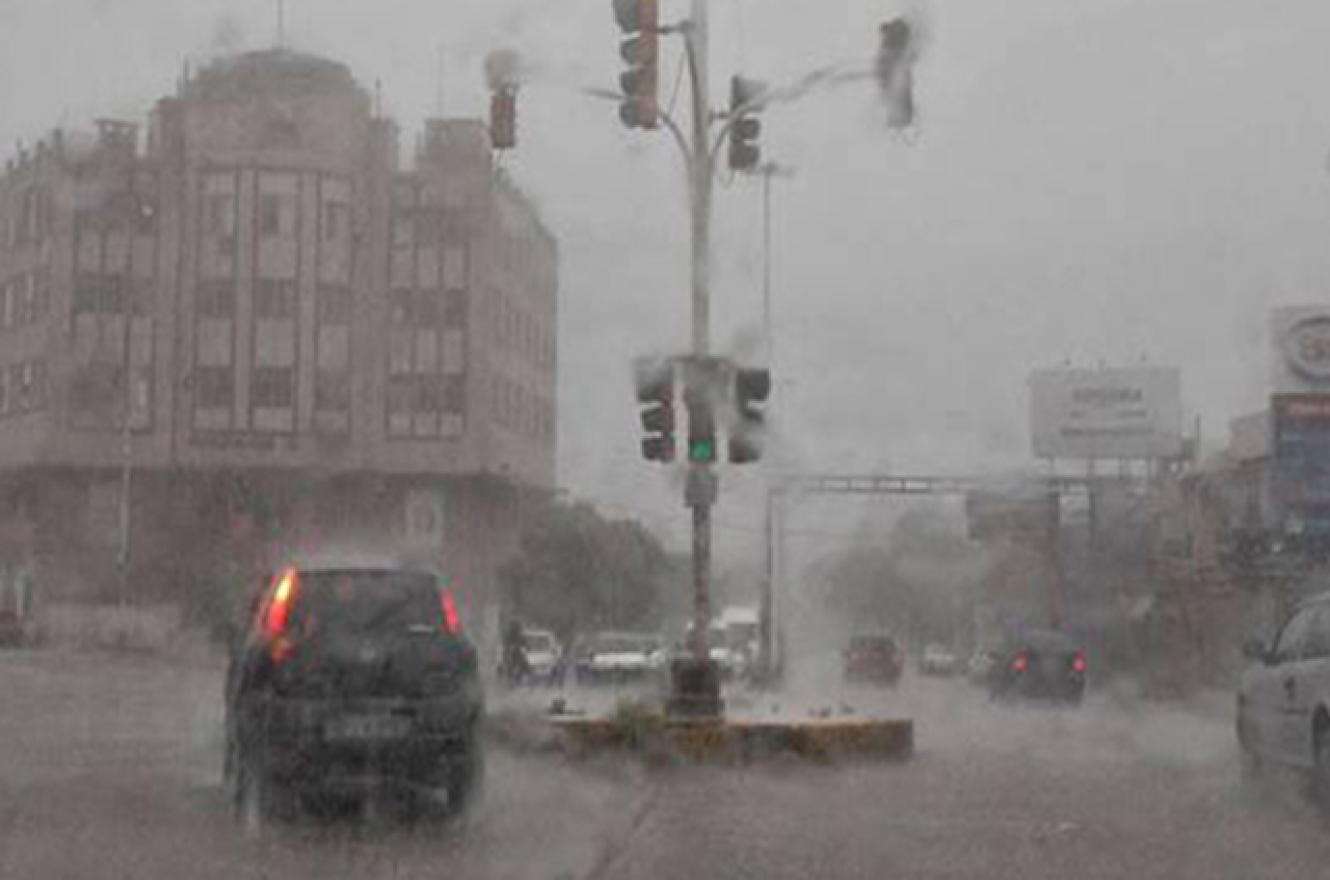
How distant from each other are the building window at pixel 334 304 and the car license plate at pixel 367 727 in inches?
1436

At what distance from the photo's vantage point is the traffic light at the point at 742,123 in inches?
771

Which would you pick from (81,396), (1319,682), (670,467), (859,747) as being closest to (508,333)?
(81,396)

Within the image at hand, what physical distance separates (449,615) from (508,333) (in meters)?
32.1

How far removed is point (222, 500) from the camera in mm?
48594

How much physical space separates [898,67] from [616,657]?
78.4 feet

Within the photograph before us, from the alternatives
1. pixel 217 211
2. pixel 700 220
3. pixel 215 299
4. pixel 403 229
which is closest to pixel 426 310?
pixel 403 229

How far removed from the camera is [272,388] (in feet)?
167

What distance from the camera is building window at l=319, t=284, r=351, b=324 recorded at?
48094 mm

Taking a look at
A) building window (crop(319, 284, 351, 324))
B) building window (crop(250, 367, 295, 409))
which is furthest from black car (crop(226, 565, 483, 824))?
building window (crop(250, 367, 295, 409))

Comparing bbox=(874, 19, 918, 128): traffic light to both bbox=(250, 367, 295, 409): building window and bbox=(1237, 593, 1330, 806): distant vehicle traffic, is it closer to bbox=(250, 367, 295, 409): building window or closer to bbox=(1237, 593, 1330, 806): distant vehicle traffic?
bbox=(1237, 593, 1330, 806): distant vehicle traffic

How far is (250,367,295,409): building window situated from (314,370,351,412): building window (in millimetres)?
608

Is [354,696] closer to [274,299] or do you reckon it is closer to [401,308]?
[401,308]

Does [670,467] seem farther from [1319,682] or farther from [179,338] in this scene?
[179,338]

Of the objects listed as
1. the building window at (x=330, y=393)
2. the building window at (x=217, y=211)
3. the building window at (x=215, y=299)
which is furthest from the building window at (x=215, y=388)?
the building window at (x=217, y=211)
